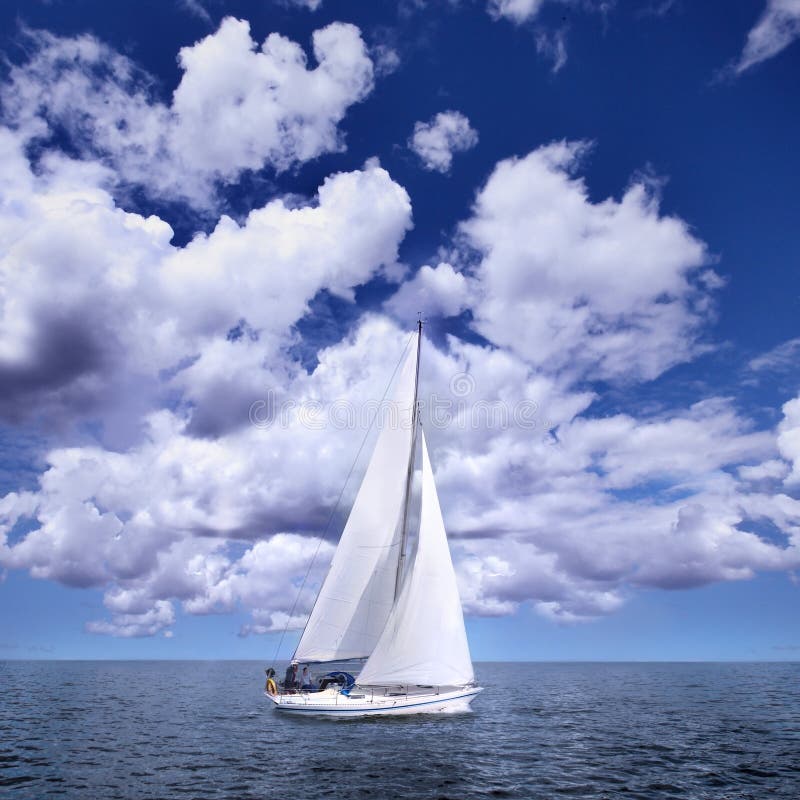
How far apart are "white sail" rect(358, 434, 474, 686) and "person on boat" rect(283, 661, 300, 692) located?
16.7 ft

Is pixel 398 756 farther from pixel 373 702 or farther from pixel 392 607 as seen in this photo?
pixel 392 607

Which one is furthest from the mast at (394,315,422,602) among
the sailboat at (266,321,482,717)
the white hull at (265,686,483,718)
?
the white hull at (265,686,483,718)

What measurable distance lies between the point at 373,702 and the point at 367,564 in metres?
8.95

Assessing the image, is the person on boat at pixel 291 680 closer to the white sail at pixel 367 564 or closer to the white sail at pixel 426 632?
the white sail at pixel 367 564

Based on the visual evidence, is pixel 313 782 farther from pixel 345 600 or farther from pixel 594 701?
pixel 594 701

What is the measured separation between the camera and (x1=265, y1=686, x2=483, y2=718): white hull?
3766 centimetres

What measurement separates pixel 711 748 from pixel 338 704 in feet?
72.9

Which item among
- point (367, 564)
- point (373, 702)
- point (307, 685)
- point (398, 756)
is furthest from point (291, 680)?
point (398, 756)

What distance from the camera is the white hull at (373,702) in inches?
1483

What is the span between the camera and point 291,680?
4188 centimetres

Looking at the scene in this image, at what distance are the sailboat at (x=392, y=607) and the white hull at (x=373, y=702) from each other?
6 cm

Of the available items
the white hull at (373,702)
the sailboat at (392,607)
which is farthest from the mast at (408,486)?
the white hull at (373,702)

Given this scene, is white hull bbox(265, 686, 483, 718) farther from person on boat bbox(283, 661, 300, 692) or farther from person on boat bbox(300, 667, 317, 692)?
person on boat bbox(283, 661, 300, 692)

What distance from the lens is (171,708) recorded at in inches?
2319
